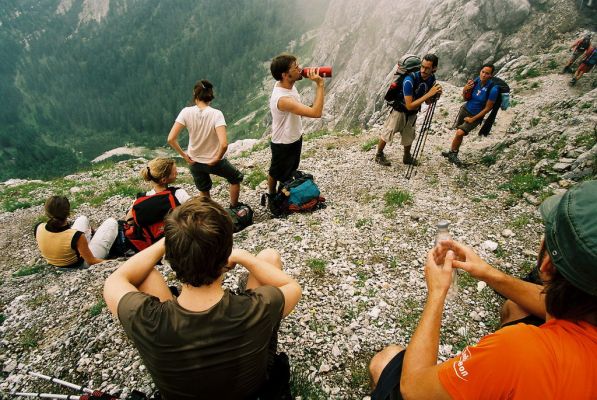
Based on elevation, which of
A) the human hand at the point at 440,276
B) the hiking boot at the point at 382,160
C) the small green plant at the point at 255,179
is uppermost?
the human hand at the point at 440,276

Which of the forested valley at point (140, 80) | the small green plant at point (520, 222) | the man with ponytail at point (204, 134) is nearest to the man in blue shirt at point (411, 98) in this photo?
the small green plant at point (520, 222)

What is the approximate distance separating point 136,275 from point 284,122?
5.19 metres

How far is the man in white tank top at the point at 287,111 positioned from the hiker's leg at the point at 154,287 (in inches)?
187

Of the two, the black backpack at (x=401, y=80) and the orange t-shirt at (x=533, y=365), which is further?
the black backpack at (x=401, y=80)

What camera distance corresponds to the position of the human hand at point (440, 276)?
2734 mm

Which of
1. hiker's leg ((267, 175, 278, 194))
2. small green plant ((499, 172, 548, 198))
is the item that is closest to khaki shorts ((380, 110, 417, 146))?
small green plant ((499, 172, 548, 198))

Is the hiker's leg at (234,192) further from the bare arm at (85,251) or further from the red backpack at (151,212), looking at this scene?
the bare arm at (85,251)

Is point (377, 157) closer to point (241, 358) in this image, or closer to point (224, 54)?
point (241, 358)

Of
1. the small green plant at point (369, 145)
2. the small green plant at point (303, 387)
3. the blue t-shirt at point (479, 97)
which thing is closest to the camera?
the small green plant at point (303, 387)

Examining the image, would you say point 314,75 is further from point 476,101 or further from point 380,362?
point 476,101

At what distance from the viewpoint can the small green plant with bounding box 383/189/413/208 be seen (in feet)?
28.7

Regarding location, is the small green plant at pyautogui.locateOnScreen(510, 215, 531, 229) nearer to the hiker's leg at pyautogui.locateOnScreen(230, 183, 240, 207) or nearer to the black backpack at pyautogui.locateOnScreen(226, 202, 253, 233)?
the black backpack at pyautogui.locateOnScreen(226, 202, 253, 233)

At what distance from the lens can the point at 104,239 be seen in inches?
312

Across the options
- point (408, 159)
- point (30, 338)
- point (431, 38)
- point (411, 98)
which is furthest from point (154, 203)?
point (431, 38)
